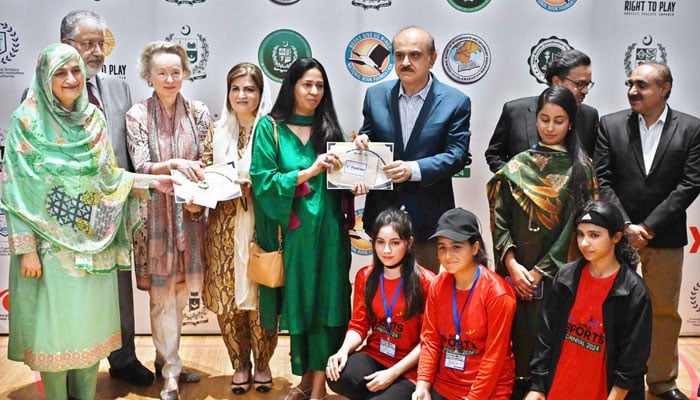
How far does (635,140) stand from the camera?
3500 millimetres

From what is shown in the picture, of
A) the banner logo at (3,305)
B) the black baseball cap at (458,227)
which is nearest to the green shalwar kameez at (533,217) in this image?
the black baseball cap at (458,227)

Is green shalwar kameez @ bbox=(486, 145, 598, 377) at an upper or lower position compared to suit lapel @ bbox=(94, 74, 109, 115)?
lower

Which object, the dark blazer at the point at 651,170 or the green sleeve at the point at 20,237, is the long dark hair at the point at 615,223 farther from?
the green sleeve at the point at 20,237

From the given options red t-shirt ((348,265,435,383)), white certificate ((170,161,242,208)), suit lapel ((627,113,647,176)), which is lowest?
red t-shirt ((348,265,435,383))

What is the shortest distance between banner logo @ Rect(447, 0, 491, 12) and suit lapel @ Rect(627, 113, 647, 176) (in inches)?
54.4

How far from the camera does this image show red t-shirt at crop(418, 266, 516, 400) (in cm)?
283

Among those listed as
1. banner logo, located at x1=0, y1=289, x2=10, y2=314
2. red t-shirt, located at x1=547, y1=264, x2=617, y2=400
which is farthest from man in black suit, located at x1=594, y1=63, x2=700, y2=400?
banner logo, located at x1=0, y1=289, x2=10, y2=314

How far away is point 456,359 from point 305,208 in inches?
39.5

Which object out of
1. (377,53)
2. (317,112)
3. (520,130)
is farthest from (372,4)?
(520,130)

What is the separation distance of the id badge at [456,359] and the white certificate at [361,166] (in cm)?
82

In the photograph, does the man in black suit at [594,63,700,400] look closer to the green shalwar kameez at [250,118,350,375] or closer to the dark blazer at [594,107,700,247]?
the dark blazer at [594,107,700,247]

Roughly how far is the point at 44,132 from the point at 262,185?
987 mm

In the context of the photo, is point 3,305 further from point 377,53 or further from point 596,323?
point 596,323

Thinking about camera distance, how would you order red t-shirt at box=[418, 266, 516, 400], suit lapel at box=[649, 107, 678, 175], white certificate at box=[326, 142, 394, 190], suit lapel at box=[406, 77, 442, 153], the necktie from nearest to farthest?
red t-shirt at box=[418, 266, 516, 400]
white certificate at box=[326, 142, 394, 190]
suit lapel at box=[406, 77, 442, 153]
suit lapel at box=[649, 107, 678, 175]
the necktie
